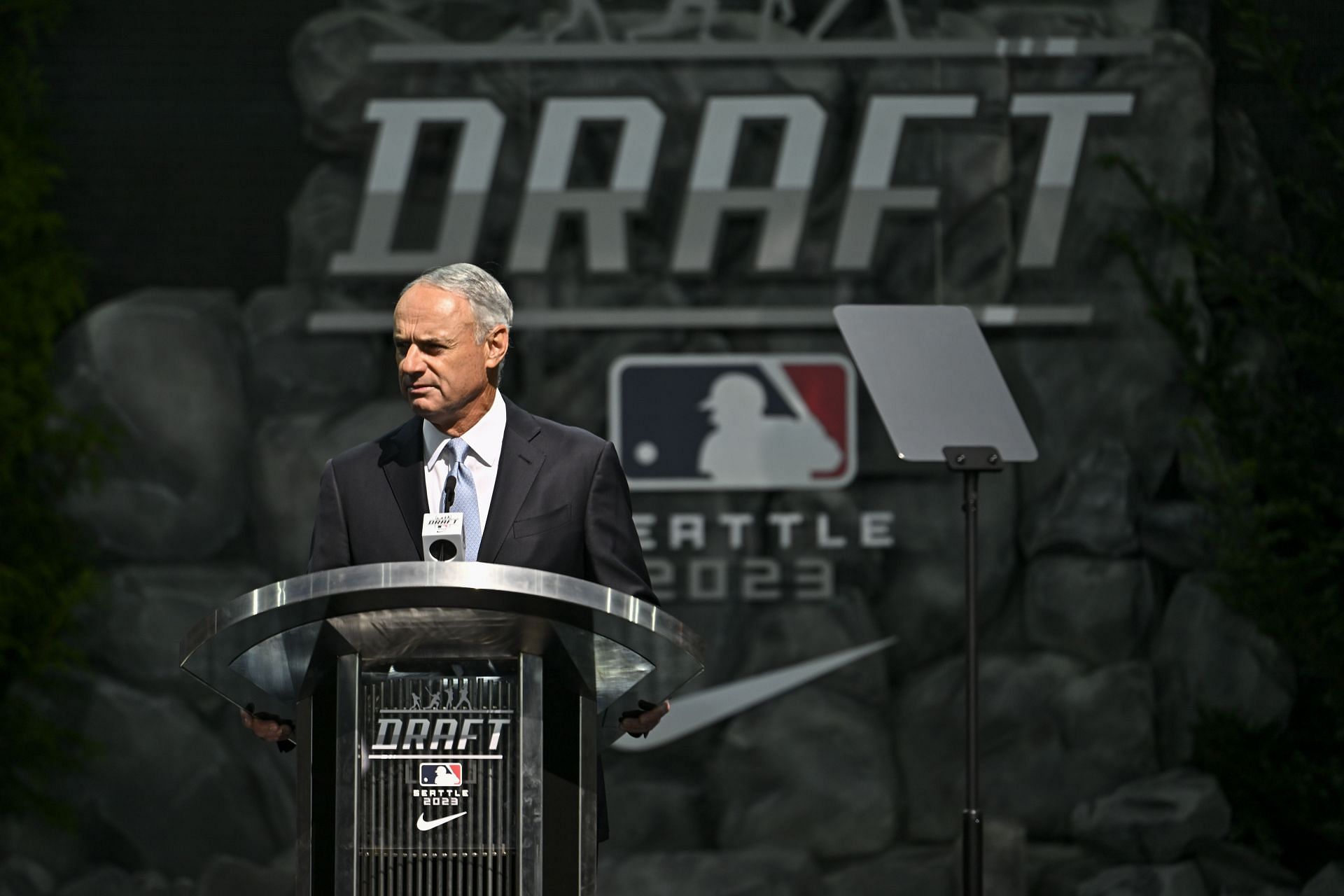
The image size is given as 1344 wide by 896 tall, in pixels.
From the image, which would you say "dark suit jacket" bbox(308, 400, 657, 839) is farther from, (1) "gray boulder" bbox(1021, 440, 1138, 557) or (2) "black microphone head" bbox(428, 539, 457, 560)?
(1) "gray boulder" bbox(1021, 440, 1138, 557)

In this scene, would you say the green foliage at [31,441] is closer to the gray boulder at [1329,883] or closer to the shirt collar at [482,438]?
the shirt collar at [482,438]

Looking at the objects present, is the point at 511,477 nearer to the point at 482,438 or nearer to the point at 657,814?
the point at 482,438

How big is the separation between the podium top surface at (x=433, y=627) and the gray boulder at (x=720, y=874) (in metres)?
3.13

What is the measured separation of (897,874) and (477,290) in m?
3.21

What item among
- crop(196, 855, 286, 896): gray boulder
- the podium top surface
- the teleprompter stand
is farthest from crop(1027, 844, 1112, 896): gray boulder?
the podium top surface

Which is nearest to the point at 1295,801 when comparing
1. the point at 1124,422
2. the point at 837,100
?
the point at 1124,422

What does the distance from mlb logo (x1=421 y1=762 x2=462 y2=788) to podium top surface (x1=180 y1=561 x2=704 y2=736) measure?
0.10 m

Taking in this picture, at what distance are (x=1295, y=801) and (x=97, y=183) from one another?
12.6 feet

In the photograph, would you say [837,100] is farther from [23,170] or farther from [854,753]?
[23,170]

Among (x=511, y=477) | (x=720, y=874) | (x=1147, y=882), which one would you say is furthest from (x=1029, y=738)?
(x=511, y=477)

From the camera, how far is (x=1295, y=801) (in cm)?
462

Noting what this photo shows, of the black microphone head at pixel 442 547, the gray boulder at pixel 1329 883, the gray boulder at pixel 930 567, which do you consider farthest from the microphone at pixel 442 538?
the gray boulder at pixel 1329 883

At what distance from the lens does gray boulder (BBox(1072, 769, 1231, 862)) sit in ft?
15.1

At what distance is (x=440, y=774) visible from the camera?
1569 mm
